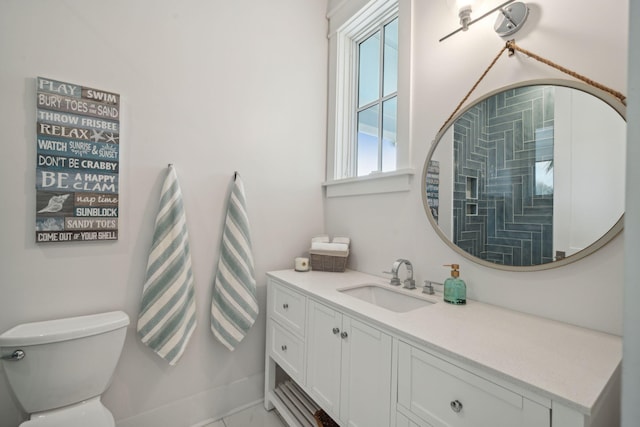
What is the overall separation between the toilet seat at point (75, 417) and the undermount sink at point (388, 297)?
1.11m

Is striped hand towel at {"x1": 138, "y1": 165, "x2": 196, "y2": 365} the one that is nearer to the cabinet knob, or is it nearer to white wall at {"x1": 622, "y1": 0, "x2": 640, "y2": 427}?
the cabinet knob

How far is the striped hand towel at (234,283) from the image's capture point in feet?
5.04

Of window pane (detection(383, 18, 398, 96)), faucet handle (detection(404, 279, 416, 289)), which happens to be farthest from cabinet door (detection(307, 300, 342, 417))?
window pane (detection(383, 18, 398, 96))

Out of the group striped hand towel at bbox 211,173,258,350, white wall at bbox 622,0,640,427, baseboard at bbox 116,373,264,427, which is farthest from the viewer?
striped hand towel at bbox 211,173,258,350

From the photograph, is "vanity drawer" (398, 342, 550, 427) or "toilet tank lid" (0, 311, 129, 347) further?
"toilet tank lid" (0, 311, 129, 347)

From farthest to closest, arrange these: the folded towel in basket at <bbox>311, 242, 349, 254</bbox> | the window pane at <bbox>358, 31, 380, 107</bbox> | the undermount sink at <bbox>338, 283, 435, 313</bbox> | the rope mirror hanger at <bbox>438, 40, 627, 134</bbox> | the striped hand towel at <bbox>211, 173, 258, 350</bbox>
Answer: the window pane at <bbox>358, 31, 380, 107</bbox> < the folded towel in basket at <bbox>311, 242, 349, 254</bbox> < the striped hand towel at <bbox>211, 173, 258, 350</bbox> < the undermount sink at <bbox>338, 283, 435, 313</bbox> < the rope mirror hanger at <bbox>438, 40, 627, 134</bbox>

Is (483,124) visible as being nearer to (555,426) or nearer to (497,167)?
(497,167)

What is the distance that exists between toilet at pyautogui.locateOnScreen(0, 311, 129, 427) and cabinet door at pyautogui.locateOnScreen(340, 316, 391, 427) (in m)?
0.97

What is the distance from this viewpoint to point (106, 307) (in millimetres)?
1318

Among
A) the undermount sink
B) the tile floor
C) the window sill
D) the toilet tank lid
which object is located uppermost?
the window sill

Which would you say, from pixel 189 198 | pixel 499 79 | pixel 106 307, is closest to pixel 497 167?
pixel 499 79

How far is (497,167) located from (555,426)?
2.85 ft

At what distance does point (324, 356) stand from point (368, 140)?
146 cm

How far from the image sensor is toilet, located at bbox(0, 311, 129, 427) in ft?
3.39
